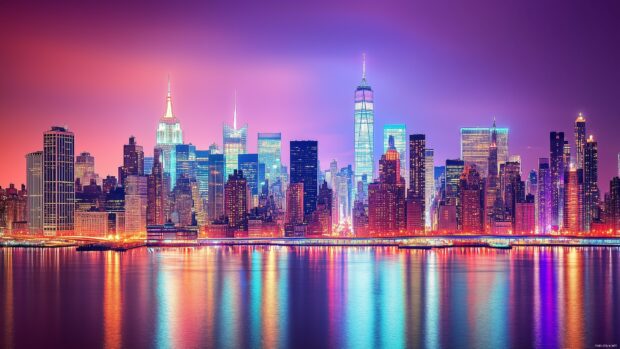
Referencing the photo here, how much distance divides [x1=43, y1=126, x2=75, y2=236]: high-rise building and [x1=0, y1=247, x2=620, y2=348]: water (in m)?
72.0

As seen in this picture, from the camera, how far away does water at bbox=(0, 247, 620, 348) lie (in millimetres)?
37781

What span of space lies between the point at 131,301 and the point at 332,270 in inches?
1015

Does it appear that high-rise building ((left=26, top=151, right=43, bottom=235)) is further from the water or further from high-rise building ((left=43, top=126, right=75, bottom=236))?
the water

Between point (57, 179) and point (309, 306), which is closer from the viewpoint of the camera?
point (309, 306)

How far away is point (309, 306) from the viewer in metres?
47.6

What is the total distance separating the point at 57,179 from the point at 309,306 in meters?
109

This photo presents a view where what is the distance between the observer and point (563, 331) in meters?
39.5

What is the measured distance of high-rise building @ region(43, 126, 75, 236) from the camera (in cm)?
14538

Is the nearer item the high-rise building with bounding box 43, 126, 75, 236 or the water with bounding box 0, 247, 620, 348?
the water with bounding box 0, 247, 620, 348

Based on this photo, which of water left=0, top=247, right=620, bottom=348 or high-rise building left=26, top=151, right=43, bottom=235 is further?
high-rise building left=26, top=151, right=43, bottom=235

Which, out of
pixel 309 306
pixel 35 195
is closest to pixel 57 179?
pixel 35 195

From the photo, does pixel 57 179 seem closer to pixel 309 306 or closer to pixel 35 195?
pixel 35 195

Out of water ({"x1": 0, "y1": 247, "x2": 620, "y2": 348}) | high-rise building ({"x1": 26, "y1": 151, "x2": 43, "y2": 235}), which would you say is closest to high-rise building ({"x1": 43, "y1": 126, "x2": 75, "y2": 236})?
high-rise building ({"x1": 26, "y1": 151, "x2": 43, "y2": 235})

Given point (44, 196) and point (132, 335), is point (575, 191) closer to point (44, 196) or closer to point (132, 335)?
point (44, 196)
